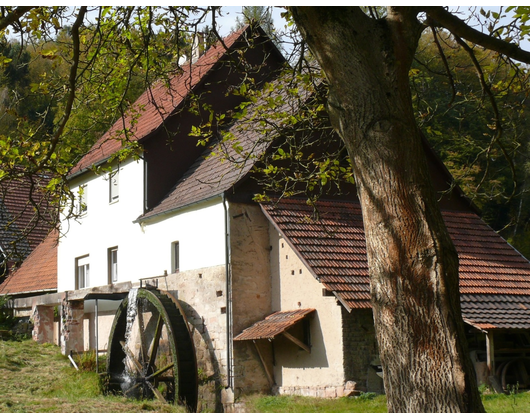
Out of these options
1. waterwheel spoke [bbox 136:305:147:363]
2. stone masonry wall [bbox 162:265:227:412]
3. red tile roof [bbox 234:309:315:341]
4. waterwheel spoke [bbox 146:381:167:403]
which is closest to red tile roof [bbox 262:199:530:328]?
red tile roof [bbox 234:309:315:341]

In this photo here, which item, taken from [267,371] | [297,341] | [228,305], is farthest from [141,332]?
[297,341]

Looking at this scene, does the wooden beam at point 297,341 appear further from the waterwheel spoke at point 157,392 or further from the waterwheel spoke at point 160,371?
the waterwheel spoke at point 157,392

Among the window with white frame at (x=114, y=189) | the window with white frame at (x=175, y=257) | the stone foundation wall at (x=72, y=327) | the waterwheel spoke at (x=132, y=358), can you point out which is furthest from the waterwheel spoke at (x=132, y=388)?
the window with white frame at (x=114, y=189)

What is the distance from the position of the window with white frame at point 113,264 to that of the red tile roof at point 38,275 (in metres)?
4.05

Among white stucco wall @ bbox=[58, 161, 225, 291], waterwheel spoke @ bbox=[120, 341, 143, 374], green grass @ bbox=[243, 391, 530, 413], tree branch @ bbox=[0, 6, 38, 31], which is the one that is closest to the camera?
tree branch @ bbox=[0, 6, 38, 31]

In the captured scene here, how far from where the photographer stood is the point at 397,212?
5500 mm

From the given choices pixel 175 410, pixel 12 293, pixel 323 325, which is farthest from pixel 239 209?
pixel 12 293

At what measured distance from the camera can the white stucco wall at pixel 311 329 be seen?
1334 cm

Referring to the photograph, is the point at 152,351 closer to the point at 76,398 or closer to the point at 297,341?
the point at 76,398

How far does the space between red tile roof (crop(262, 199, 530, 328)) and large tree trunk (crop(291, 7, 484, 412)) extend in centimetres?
678

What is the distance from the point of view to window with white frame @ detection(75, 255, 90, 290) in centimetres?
2044

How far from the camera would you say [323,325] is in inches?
537

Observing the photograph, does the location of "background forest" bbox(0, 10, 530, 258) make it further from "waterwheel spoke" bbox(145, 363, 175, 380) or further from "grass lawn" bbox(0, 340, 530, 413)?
"waterwheel spoke" bbox(145, 363, 175, 380)

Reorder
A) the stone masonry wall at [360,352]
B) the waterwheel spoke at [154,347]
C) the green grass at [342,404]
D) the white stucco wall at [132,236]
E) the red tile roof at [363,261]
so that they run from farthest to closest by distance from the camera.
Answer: the waterwheel spoke at [154,347] → the white stucco wall at [132,236] → the red tile roof at [363,261] → the stone masonry wall at [360,352] → the green grass at [342,404]
